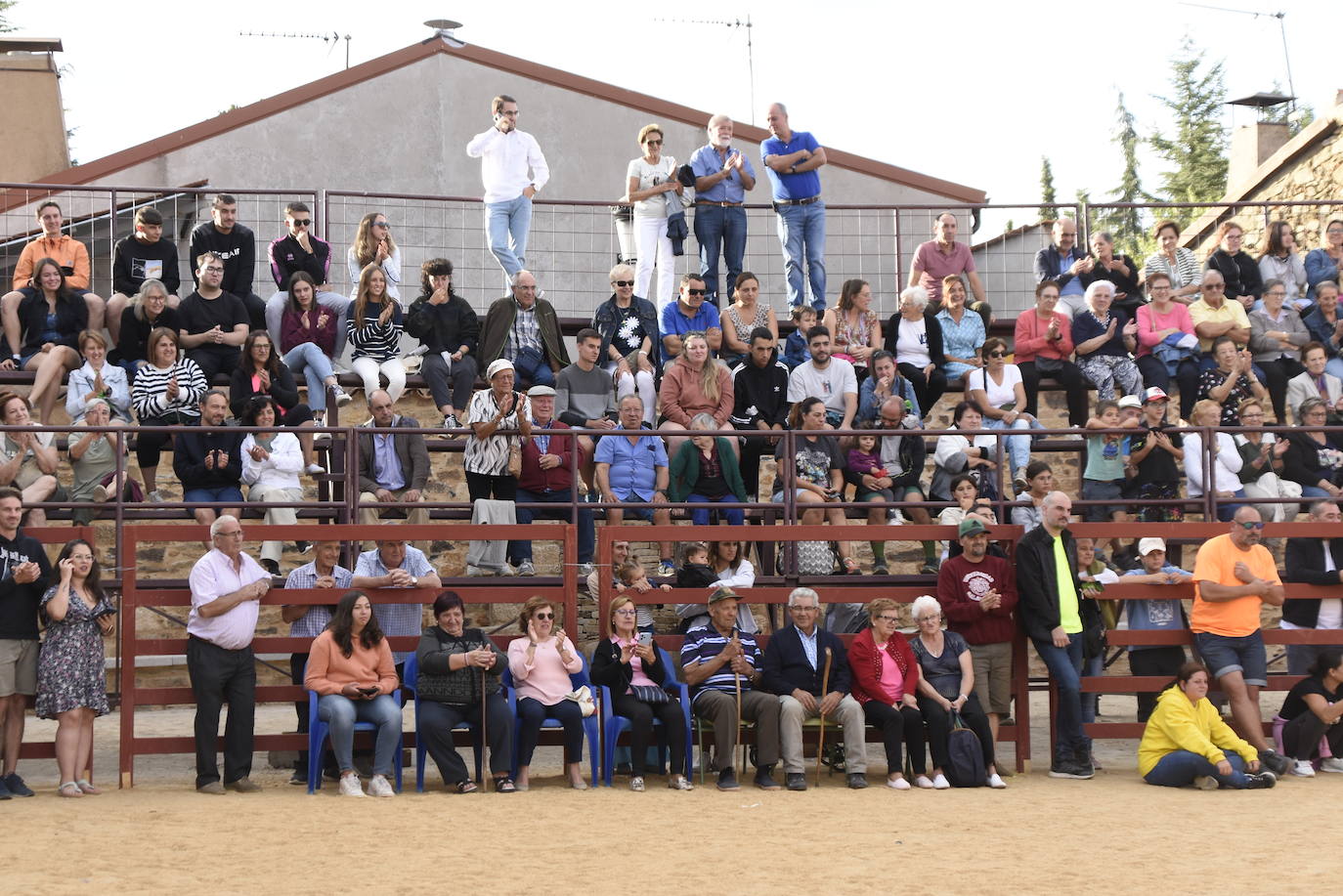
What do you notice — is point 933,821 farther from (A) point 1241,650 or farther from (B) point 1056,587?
(A) point 1241,650

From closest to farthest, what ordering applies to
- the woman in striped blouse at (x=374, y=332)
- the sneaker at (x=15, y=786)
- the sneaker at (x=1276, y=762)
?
the sneaker at (x=15, y=786) → the sneaker at (x=1276, y=762) → the woman in striped blouse at (x=374, y=332)

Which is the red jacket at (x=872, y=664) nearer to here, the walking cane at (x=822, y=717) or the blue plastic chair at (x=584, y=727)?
the walking cane at (x=822, y=717)

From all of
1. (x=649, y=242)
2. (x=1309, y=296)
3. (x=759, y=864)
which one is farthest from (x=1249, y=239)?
(x=759, y=864)

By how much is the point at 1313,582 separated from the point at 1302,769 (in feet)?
5.13

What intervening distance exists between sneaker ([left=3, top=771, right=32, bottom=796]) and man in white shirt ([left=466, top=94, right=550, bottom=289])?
703cm

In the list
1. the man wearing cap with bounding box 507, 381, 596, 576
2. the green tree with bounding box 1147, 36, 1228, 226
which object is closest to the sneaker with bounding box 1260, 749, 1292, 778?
the man wearing cap with bounding box 507, 381, 596, 576

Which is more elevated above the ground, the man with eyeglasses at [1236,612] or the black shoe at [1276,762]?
the man with eyeglasses at [1236,612]

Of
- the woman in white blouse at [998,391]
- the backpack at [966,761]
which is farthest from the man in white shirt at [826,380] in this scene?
the backpack at [966,761]

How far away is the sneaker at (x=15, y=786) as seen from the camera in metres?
10.1

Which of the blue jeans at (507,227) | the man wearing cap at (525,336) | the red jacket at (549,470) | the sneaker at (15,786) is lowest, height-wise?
the sneaker at (15,786)

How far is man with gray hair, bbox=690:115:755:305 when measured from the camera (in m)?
16.0

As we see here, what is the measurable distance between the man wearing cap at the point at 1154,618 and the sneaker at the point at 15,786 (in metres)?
7.61

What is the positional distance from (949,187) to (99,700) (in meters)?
12.3

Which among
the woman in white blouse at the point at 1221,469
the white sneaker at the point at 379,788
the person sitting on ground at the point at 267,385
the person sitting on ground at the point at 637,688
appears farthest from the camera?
the woman in white blouse at the point at 1221,469
